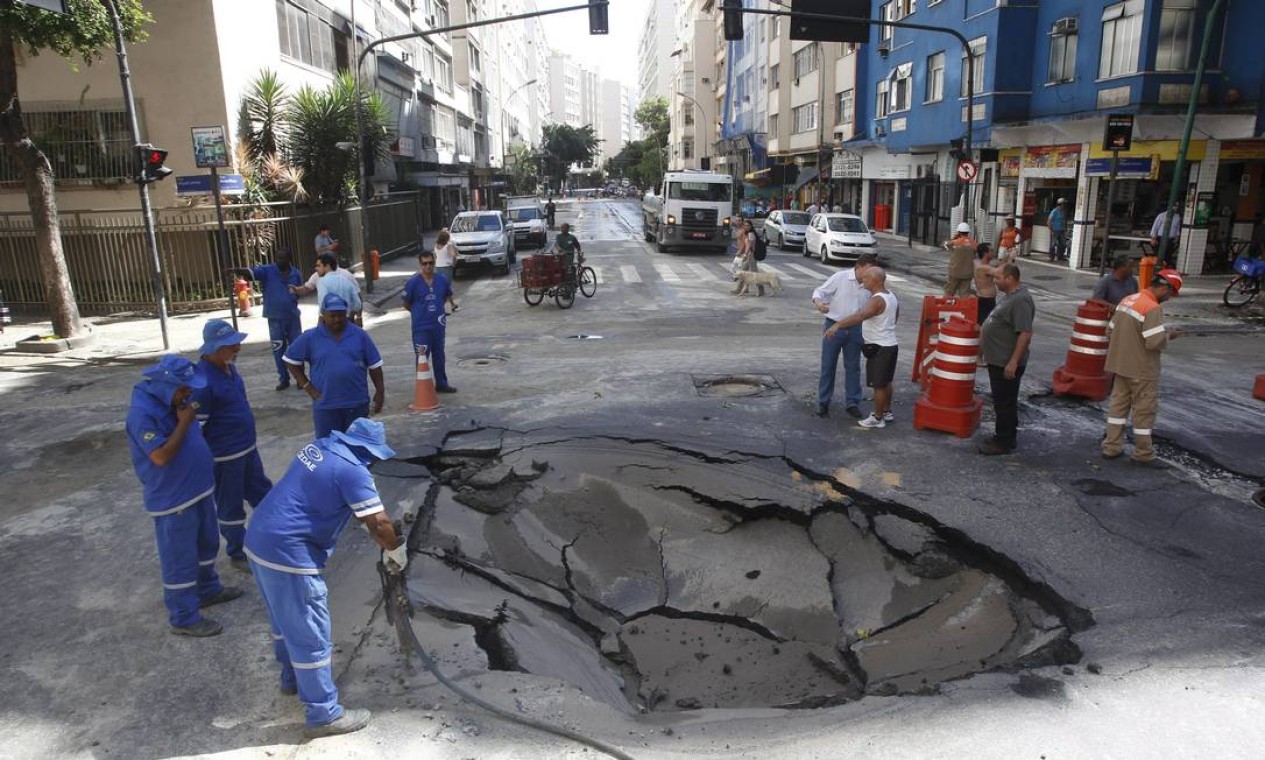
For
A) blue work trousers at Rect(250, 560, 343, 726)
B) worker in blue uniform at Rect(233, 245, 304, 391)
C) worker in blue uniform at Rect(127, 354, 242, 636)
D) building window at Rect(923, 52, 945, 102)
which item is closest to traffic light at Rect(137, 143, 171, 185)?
worker in blue uniform at Rect(233, 245, 304, 391)

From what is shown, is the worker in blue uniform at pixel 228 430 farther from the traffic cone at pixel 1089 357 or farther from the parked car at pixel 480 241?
the parked car at pixel 480 241

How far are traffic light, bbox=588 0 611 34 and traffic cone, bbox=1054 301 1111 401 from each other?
13396 millimetres

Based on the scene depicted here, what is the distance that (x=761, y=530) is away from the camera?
6762 millimetres

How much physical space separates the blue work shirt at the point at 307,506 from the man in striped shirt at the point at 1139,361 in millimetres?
6592

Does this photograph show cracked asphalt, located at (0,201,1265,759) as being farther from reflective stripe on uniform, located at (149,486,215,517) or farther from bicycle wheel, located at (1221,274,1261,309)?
bicycle wheel, located at (1221,274,1261,309)

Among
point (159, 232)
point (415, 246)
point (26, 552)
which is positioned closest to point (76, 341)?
point (159, 232)

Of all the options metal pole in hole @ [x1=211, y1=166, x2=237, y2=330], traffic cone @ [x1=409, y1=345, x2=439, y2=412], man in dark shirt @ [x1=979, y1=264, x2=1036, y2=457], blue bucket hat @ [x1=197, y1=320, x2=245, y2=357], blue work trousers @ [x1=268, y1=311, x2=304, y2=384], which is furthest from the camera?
metal pole in hole @ [x1=211, y1=166, x2=237, y2=330]

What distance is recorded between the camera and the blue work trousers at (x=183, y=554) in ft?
15.8

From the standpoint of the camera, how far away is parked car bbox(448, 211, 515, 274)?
77.6 feet

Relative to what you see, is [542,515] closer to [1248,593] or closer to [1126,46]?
[1248,593]

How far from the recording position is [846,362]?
885 centimetres

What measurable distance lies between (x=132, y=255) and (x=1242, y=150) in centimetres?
2576

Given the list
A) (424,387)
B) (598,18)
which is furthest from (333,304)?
(598,18)

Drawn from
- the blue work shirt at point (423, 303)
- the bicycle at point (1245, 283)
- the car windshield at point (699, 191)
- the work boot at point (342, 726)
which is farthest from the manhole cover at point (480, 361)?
the car windshield at point (699, 191)
